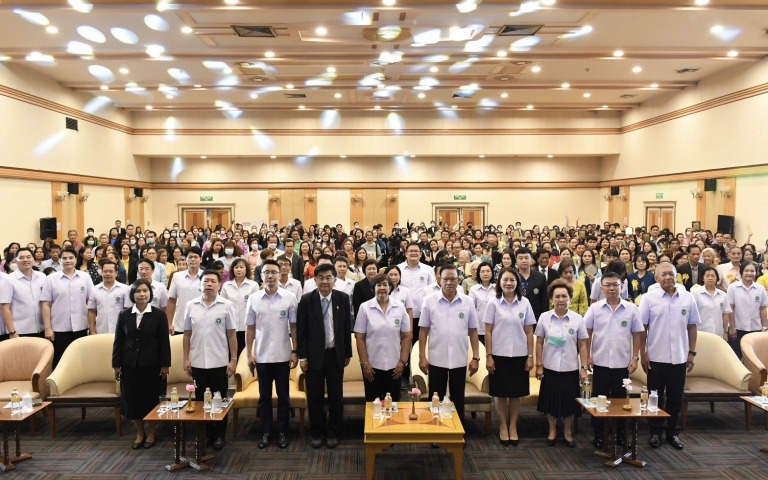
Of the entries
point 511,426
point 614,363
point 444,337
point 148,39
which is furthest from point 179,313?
point 148,39

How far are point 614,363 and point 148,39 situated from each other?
1067 centimetres

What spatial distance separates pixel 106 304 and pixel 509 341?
4.44 metres

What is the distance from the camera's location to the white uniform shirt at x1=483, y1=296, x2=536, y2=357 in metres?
5.05

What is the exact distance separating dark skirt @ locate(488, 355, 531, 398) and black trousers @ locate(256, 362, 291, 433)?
1993 mm

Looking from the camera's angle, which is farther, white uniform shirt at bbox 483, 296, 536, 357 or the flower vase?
white uniform shirt at bbox 483, 296, 536, 357

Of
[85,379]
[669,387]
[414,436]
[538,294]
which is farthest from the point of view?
[538,294]

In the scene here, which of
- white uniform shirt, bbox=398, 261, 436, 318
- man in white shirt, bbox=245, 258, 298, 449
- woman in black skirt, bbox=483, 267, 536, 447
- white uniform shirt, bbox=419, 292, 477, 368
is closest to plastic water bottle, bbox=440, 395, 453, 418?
white uniform shirt, bbox=419, 292, 477, 368

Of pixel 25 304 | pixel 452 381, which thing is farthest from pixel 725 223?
pixel 25 304

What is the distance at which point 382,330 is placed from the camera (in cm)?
497

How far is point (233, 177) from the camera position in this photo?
20734 millimetres

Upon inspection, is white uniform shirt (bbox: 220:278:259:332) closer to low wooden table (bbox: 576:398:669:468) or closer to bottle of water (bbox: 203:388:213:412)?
bottle of water (bbox: 203:388:213:412)

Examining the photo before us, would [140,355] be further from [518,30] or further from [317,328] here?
[518,30]

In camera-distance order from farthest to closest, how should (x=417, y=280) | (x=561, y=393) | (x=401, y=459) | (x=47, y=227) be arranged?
(x=47, y=227) < (x=417, y=280) < (x=561, y=393) < (x=401, y=459)

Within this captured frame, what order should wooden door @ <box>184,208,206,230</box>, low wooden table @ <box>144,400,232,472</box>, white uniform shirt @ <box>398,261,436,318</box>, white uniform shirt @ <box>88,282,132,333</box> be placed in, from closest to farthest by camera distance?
low wooden table @ <box>144,400,232,472</box> < white uniform shirt @ <box>88,282,132,333</box> < white uniform shirt @ <box>398,261,436,318</box> < wooden door @ <box>184,208,206,230</box>
